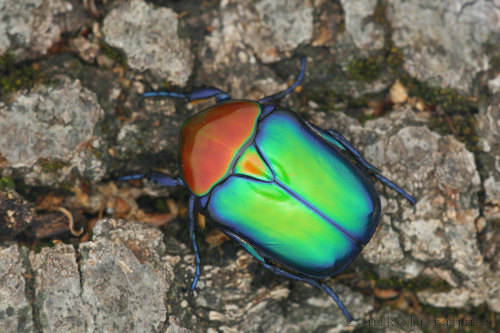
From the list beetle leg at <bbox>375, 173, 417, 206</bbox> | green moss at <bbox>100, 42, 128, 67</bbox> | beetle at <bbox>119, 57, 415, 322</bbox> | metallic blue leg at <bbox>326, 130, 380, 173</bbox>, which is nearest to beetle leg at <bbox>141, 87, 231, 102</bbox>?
beetle at <bbox>119, 57, 415, 322</bbox>

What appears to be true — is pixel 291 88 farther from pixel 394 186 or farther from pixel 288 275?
pixel 288 275

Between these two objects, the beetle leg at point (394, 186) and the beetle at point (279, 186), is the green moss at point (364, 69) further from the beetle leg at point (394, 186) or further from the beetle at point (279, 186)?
the beetle leg at point (394, 186)

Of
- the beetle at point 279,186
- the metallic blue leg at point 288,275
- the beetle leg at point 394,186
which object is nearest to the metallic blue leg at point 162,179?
the beetle at point 279,186

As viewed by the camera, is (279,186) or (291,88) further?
(291,88)

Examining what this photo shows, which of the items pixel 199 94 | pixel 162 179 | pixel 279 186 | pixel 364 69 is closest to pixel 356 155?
pixel 279 186

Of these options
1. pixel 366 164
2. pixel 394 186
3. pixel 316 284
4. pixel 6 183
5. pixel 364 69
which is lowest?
pixel 316 284

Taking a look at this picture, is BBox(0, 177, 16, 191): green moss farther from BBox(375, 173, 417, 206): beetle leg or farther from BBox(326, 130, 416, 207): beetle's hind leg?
BBox(375, 173, 417, 206): beetle leg
